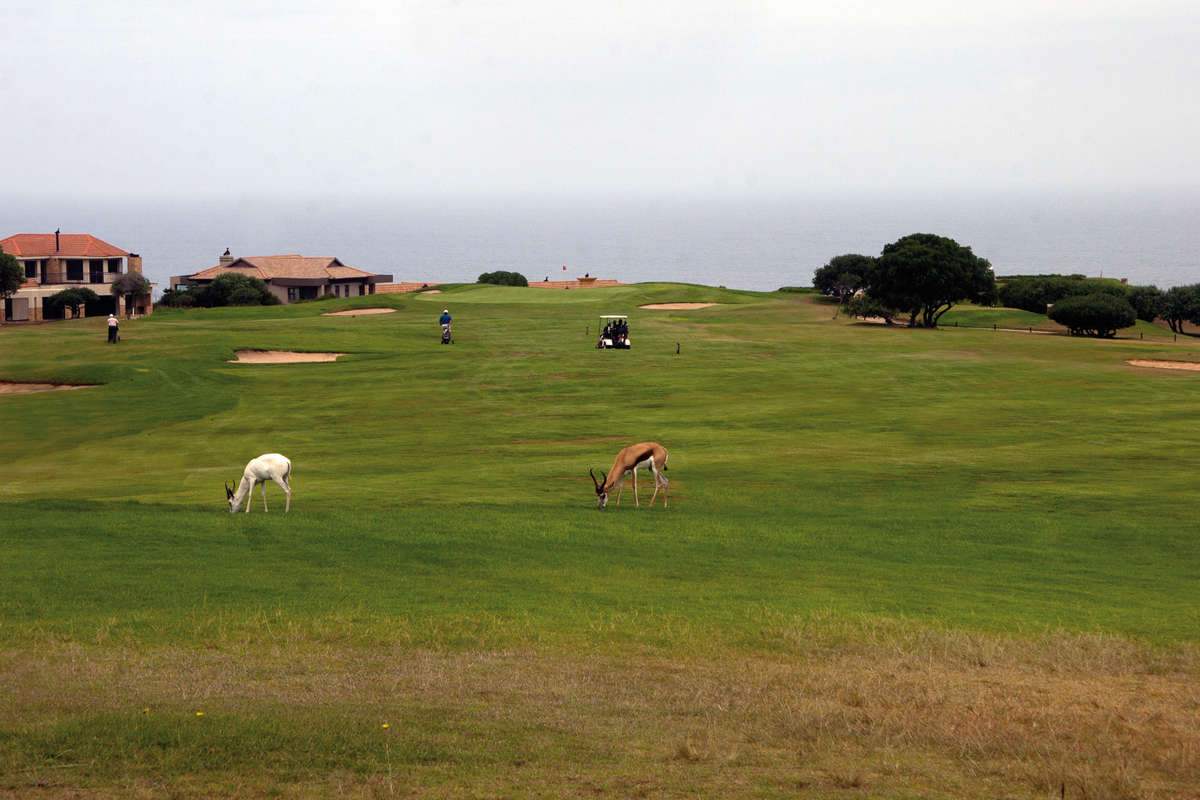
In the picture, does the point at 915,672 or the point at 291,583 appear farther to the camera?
the point at 291,583

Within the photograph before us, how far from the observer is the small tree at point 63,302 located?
374ft

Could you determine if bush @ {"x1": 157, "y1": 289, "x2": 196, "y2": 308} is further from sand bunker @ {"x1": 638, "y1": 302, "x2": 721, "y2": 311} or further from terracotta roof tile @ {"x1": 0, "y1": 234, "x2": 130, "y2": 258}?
sand bunker @ {"x1": 638, "y1": 302, "x2": 721, "y2": 311}

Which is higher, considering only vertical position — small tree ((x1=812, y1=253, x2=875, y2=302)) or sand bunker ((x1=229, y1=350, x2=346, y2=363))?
small tree ((x1=812, y1=253, x2=875, y2=302))

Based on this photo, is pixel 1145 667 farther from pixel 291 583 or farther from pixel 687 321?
pixel 687 321

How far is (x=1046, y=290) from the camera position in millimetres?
122250

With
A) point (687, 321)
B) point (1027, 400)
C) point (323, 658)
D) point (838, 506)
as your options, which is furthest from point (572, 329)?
point (323, 658)

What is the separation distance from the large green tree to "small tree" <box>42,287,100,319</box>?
258 ft

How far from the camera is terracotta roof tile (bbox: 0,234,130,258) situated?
124 meters

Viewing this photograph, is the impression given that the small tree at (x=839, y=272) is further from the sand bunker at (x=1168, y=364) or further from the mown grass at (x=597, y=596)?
the mown grass at (x=597, y=596)

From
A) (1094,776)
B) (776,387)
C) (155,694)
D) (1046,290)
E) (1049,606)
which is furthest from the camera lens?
(1046,290)

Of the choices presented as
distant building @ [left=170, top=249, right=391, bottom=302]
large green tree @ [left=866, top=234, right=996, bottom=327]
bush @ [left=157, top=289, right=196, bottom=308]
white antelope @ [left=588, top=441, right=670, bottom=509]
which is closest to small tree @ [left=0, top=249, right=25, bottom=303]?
bush @ [left=157, top=289, right=196, bottom=308]

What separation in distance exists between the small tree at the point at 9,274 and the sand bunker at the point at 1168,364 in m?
85.0

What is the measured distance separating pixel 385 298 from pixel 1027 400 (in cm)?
6759

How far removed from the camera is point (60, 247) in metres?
126
